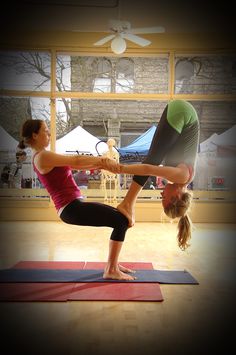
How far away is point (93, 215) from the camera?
248 cm

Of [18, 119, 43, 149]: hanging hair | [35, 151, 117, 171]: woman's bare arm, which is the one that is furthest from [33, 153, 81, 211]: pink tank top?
[18, 119, 43, 149]: hanging hair

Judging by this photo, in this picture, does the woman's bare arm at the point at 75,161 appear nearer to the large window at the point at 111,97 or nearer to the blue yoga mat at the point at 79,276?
the blue yoga mat at the point at 79,276

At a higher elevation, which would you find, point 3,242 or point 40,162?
point 40,162

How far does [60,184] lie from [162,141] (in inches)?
33.4

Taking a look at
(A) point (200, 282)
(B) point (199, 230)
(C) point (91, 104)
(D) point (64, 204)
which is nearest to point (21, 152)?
(C) point (91, 104)

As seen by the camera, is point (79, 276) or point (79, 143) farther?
point (79, 143)

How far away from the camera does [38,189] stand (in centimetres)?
607

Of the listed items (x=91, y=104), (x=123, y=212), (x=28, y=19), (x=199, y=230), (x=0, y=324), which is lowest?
(x=199, y=230)

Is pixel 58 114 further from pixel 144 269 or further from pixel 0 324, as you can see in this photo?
pixel 0 324

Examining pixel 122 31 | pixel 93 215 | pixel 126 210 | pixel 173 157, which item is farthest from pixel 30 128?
pixel 122 31

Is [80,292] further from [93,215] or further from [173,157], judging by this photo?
[173,157]

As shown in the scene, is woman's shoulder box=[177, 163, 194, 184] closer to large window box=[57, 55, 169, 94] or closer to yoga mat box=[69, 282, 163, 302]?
yoga mat box=[69, 282, 163, 302]

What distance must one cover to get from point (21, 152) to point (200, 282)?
435 cm

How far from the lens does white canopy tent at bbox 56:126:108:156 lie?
20.1 ft
